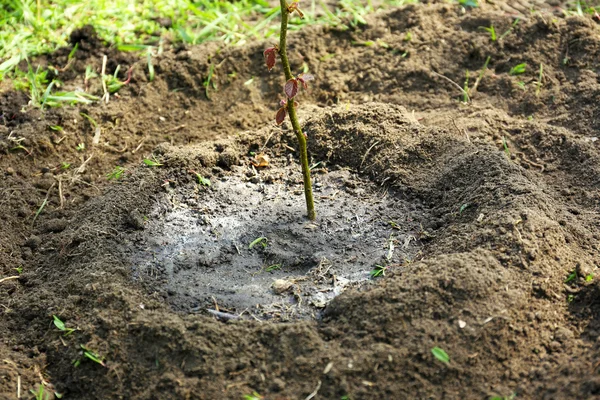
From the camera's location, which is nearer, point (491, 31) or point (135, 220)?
point (135, 220)

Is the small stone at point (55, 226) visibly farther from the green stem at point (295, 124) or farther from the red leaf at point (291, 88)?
the red leaf at point (291, 88)

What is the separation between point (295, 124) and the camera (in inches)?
125

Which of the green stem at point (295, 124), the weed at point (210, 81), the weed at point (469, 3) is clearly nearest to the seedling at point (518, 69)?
the weed at point (469, 3)

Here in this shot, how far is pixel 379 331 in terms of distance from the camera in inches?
107

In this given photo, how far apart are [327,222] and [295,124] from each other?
56 centimetres

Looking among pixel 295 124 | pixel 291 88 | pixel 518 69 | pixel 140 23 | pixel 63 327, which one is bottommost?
pixel 63 327

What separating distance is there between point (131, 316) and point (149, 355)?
20 centimetres

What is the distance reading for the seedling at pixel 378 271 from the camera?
10.4 ft

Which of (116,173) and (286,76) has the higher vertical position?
(286,76)

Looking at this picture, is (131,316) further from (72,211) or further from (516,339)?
(516,339)

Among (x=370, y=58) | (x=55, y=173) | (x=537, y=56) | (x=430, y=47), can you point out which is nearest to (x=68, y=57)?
(x=55, y=173)

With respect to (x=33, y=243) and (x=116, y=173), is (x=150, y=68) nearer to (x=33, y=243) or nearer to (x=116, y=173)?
(x=116, y=173)

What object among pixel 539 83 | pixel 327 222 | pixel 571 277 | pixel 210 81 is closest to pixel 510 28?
pixel 539 83

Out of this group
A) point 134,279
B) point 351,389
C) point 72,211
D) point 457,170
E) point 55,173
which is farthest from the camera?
point 55,173
